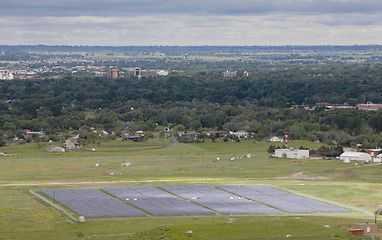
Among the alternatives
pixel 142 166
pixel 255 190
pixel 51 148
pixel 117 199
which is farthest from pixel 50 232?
pixel 51 148

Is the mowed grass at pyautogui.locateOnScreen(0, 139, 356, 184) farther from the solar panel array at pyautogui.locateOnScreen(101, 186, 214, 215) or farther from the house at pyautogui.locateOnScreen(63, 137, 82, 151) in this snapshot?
the solar panel array at pyautogui.locateOnScreen(101, 186, 214, 215)

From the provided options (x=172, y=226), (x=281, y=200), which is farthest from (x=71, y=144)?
(x=172, y=226)

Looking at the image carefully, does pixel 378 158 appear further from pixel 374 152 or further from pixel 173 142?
pixel 173 142

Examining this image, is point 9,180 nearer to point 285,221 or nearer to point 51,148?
point 51,148

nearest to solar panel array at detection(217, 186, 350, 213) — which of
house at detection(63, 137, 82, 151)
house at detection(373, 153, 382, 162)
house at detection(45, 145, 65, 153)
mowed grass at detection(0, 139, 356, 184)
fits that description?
mowed grass at detection(0, 139, 356, 184)

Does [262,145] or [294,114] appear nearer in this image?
[262,145]

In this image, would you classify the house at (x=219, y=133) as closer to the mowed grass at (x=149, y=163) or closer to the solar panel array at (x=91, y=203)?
the mowed grass at (x=149, y=163)
